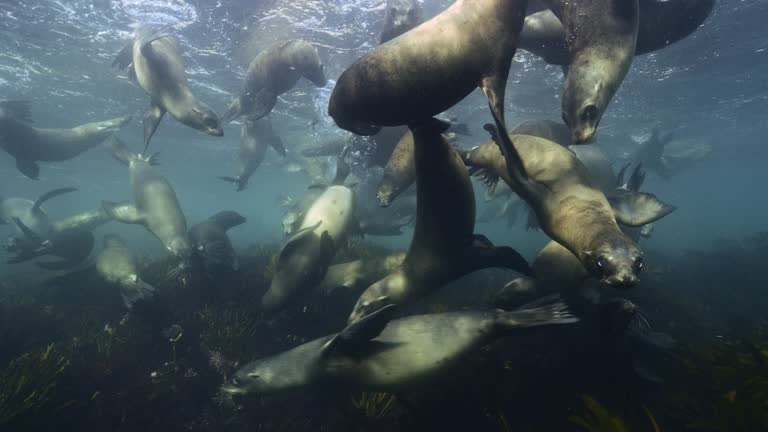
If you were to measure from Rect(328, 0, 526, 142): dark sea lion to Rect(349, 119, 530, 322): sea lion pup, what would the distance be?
0.51 metres

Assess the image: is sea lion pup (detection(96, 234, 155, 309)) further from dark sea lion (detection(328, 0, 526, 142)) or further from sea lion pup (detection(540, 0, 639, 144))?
sea lion pup (detection(540, 0, 639, 144))

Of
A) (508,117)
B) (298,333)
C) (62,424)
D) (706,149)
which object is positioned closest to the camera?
(62,424)

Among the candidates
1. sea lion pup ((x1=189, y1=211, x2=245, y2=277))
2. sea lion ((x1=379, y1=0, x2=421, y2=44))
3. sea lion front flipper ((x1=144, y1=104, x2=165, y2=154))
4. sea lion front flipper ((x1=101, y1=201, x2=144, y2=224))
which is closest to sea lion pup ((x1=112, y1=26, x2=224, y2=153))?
sea lion front flipper ((x1=144, y1=104, x2=165, y2=154))

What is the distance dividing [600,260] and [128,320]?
7.08 metres

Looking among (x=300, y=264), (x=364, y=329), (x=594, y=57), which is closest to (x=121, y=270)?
(x=300, y=264)

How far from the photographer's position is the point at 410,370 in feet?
12.6

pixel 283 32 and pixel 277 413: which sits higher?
pixel 283 32

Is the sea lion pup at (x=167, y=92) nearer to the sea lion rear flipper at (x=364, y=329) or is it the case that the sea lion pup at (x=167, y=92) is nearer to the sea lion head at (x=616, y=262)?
the sea lion rear flipper at (x=364, y=329)

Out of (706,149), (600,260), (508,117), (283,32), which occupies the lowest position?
(706,149)

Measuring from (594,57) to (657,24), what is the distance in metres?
2.25

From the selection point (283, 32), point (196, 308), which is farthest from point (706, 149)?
point (196, 308)

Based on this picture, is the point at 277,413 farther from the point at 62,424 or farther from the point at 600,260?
the point at 600,260

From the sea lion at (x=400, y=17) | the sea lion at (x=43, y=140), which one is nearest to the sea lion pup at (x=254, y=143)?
the sea lion at (x=43, y=140)

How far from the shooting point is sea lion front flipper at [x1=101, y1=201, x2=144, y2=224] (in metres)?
9.05
